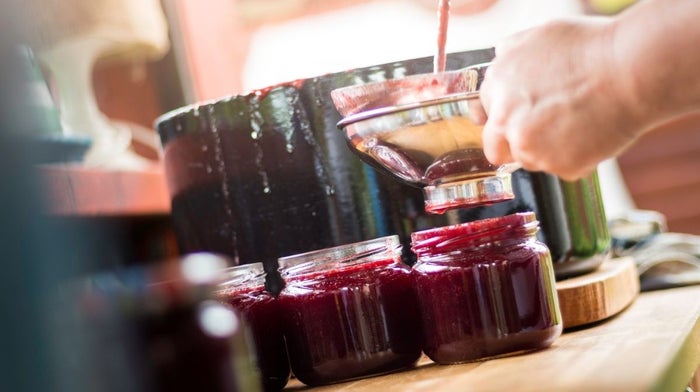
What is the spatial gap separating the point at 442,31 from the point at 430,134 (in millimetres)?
109

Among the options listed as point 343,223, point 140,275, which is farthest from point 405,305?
point 140,275

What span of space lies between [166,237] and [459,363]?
104 centimetres

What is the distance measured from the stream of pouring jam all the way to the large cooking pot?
0.17 metres

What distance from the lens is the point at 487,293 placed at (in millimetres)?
1062

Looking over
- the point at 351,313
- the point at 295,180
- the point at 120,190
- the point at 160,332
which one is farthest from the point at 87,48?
the point at 160,332

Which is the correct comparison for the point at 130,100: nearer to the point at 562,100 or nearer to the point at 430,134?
the point at 430,134

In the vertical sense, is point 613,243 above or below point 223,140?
below

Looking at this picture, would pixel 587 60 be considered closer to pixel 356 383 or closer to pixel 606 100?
pixel 606 100

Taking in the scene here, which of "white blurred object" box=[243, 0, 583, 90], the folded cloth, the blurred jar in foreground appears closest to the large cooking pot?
the folded cloth

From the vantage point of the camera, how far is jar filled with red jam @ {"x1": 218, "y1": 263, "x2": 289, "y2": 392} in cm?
110

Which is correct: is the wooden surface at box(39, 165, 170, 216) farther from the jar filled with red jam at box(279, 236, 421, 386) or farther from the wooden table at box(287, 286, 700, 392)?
the wooden table at box(287, 286, 700, 392)

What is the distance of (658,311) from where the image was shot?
124 cm

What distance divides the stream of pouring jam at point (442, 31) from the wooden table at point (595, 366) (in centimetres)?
30

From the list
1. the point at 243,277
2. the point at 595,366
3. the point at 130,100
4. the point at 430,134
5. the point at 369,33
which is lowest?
the point at 595,366
